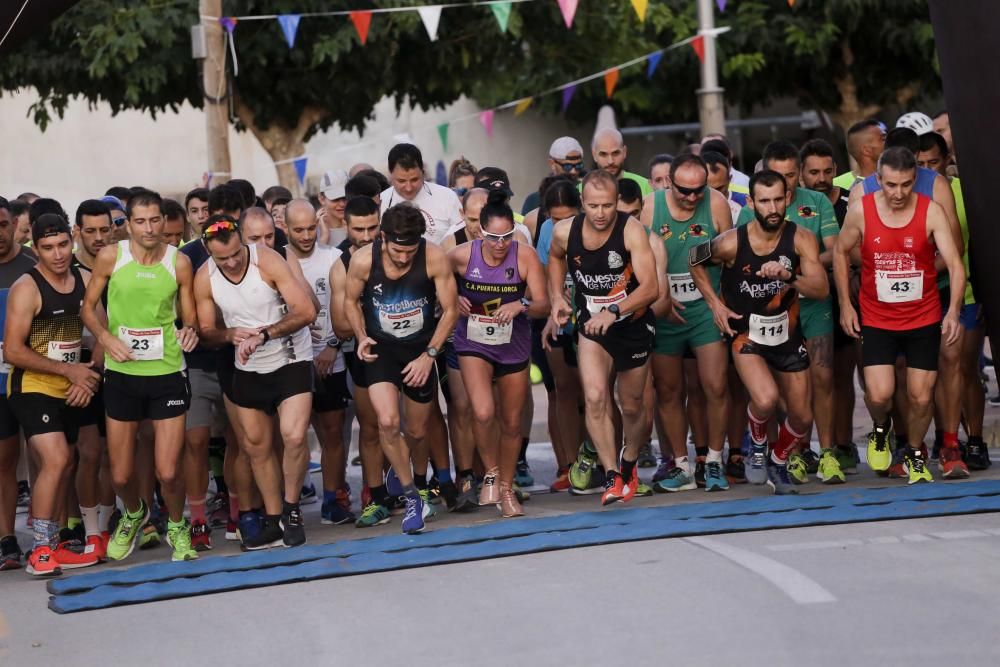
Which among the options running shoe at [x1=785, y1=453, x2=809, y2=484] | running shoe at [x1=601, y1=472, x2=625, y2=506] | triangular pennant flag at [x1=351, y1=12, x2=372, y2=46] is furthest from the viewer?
triangular pennant flag at [x1=351, y1=12, x2=372, y2=46]

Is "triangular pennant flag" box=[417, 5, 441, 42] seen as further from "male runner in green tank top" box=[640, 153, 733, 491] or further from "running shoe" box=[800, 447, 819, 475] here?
"running shoe" box=[800, 447, 819, 475]

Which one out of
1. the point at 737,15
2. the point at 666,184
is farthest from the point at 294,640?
the point at 737,15

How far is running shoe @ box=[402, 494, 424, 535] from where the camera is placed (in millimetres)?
9422

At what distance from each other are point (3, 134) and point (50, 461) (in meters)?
25.5

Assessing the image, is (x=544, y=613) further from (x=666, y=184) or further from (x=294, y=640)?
(x=666, y=184)

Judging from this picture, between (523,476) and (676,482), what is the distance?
133 cm

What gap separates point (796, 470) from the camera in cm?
1021

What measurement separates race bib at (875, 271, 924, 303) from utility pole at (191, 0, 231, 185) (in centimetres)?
805

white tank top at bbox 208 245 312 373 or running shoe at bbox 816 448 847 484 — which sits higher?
white tank top at bbox 208 245 312 373

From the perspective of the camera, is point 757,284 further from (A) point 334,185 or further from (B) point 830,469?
(A) point 334,185

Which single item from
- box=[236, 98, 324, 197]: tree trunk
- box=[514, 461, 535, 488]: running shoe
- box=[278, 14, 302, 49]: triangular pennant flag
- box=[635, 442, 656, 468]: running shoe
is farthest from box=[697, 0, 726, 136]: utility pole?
box=[514, 461, 535, 488]: running shoe

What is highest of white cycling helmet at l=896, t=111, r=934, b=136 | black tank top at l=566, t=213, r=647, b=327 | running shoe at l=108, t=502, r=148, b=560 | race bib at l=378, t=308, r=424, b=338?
white cycling helmet at l=896, t=111, r=934, b=136

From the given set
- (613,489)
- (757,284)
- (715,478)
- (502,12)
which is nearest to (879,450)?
(715,478)

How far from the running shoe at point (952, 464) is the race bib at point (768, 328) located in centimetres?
115
